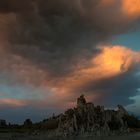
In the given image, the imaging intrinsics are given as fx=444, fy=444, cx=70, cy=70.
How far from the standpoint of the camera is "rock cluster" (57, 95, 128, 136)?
89556 mm

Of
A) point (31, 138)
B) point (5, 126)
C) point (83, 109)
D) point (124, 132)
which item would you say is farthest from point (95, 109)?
point (5, 126)

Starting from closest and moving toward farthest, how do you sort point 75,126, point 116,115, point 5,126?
point 75,126, point 116,115, point 5,126

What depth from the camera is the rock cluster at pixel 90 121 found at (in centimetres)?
8956

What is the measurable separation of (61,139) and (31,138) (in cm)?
746

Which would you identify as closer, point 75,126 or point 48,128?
point 75,126

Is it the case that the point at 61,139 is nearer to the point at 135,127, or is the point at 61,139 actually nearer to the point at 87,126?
the point at 87,126

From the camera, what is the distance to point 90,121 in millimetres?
94188

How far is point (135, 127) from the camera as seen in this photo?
348 ft

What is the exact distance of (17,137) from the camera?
86.9 metres

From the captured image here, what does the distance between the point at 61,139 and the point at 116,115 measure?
23.5m

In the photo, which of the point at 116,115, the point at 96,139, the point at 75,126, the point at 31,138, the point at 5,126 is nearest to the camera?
the point at 96,139

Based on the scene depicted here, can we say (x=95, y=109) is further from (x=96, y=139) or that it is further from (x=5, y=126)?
(x=5, y=126)

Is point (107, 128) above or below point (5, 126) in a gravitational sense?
below

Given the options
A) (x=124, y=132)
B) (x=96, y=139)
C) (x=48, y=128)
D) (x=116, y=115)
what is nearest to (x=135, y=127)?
(x=116, y=115)
